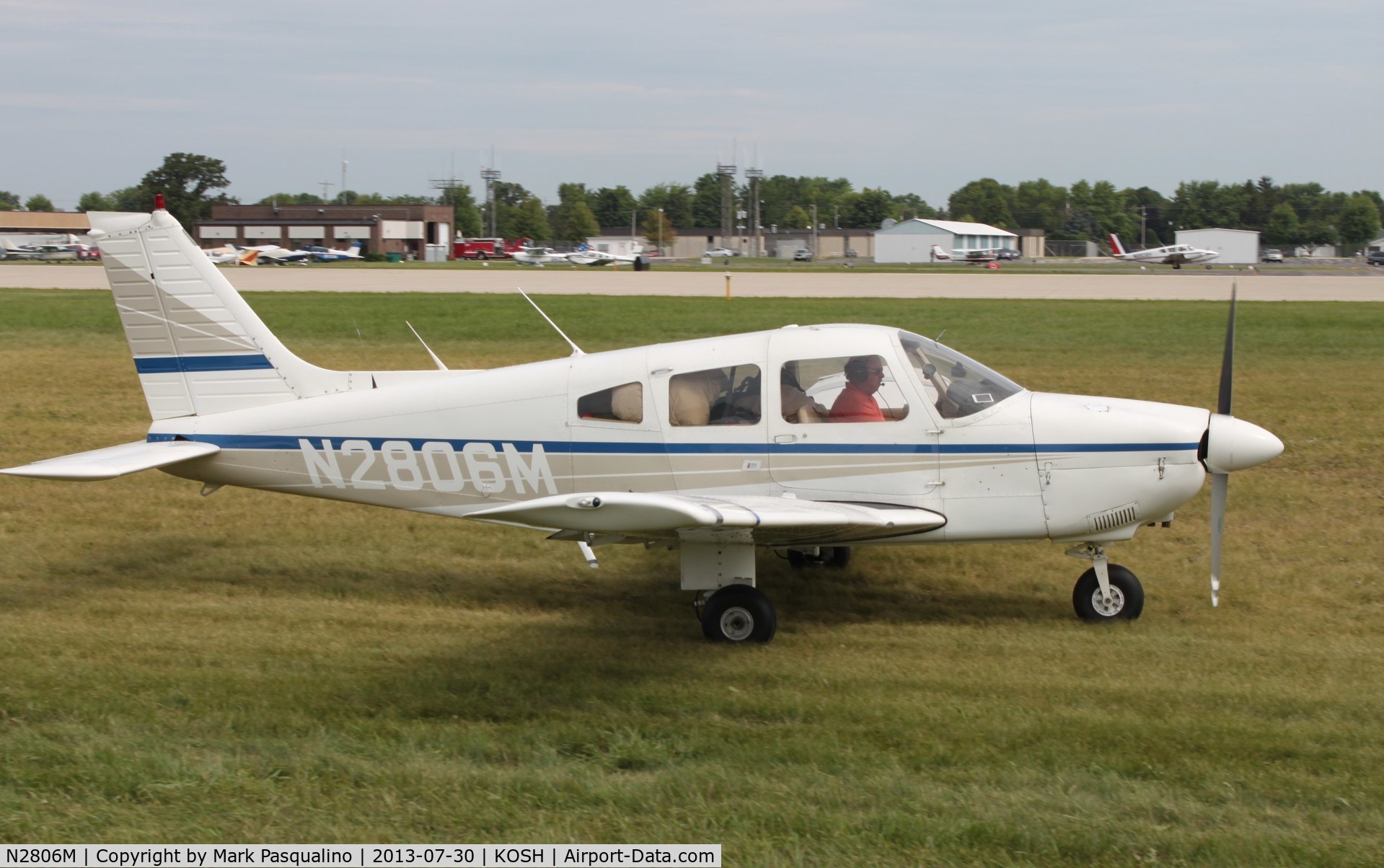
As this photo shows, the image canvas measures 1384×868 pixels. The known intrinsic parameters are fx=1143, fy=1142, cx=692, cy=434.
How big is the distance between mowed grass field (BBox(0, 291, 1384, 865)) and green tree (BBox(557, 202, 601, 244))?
145508mm

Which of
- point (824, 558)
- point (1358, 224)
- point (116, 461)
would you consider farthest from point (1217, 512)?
point (1358, 224)

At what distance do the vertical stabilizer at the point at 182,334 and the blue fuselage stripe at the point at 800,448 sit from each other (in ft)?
2.98

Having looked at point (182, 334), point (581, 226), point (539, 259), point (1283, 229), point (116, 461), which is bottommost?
point (539, 259)

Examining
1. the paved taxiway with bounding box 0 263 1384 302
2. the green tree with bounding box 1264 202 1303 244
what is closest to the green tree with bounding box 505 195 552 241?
the green tree with bounding box 1264 202 1303 244

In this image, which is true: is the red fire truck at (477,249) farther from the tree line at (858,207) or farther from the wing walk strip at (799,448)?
the wing walk strip at (799,448)

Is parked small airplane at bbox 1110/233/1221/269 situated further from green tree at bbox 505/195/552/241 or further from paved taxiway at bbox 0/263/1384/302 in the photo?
green tree at bbox 505/195/552/241

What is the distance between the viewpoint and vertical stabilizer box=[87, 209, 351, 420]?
8.04 meters

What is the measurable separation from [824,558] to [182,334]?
4933mm

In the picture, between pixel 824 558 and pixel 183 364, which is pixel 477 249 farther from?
pixel 824 558

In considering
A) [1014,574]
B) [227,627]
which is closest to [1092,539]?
[1014,574]

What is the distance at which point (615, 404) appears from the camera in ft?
23.8

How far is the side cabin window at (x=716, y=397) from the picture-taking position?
7.09 meters

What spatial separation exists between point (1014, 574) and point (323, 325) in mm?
20539

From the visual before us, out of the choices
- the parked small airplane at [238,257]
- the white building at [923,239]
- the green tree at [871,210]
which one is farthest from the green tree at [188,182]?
the green tree at [871,210]
